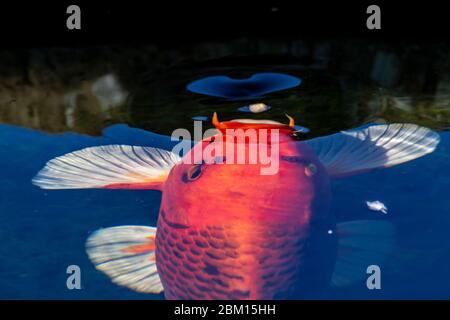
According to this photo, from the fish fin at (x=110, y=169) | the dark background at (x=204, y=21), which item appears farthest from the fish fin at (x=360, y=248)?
the dark background at (x=204, y=21)

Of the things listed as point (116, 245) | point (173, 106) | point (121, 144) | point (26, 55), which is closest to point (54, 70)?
point (26, 55)

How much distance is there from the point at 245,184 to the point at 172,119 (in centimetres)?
76

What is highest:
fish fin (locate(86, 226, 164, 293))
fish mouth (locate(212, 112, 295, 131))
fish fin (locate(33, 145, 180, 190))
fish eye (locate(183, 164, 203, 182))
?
fish mouth (locate(212, 112, 295, 131))

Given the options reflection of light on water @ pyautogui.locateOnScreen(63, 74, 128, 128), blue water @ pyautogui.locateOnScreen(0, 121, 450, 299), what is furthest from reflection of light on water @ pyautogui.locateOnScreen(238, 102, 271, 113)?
reflection of light on water @ pyautogui.locateOnScreen(63, 74, 128, 128)

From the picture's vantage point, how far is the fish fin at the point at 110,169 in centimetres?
191

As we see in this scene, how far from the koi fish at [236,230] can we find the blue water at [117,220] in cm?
4

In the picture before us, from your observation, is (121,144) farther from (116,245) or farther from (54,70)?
(54,70)

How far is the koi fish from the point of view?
1485mm

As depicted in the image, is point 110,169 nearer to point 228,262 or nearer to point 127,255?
point 127,255

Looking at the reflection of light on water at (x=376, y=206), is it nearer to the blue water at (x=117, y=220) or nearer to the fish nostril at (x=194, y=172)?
the blue water at (x=117, y=220)

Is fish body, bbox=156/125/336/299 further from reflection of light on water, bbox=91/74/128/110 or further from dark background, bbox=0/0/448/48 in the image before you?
dark background, bbox=0/0/448/48

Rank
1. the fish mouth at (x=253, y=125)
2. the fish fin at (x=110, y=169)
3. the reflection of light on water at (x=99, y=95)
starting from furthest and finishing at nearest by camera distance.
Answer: the reflection of light on water at (x=99, y=95) → the fish mouth at (x=253, y=125) → the fish fin at (x=110, y=169)

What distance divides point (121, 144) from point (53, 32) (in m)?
1.23

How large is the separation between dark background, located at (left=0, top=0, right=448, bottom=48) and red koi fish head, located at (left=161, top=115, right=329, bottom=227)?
137 cm
